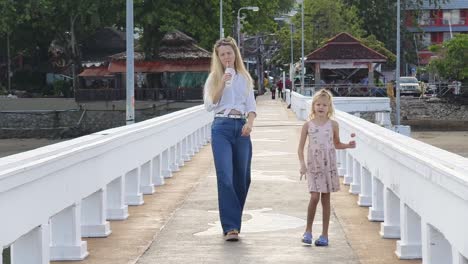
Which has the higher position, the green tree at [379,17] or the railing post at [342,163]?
the green tree at [379,17]

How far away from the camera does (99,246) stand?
1025 cm

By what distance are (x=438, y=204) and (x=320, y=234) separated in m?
3.34

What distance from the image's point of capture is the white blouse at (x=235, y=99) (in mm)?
10344

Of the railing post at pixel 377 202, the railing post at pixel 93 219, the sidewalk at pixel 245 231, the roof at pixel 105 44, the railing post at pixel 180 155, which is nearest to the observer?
the sidewalk at pixel 245 231

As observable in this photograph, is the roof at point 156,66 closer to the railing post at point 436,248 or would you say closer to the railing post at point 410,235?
the railing post at point 410,235

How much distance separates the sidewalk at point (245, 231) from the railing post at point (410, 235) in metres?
0.10

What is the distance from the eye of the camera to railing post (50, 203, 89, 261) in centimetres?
920

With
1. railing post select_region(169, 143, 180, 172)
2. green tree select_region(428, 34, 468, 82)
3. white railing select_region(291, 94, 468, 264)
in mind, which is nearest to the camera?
white railing select_region(291, 94, 468, 264)

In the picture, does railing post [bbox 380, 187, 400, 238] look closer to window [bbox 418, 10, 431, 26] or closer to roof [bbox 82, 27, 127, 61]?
roof [bbox 82, 27, 127, 61]

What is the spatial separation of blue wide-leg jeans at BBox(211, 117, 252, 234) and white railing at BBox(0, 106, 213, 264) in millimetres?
1162

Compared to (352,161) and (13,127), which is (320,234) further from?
(13,127)

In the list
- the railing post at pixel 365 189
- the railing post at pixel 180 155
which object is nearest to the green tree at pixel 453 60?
the railing post at pixel 180 155

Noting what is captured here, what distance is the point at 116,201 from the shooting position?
39.3ft

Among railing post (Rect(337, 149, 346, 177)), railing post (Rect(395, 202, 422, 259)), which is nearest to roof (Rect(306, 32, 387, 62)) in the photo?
railing post (Rect(337, 149, 346, 177))
